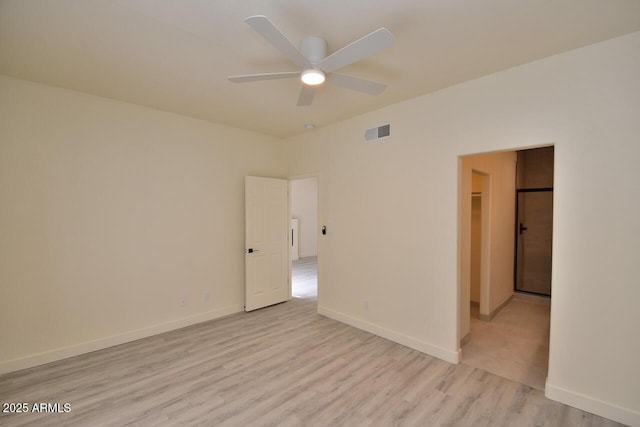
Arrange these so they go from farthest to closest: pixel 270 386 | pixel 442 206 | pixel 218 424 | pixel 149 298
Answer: pixel 149 298 < pixel 442 206 < pixel 270 386 < pixel 218 424

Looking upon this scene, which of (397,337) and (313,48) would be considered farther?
(397,337)

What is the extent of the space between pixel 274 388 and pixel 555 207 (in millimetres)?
2839

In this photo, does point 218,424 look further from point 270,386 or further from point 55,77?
point 55,77

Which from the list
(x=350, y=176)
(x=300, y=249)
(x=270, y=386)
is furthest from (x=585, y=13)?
(x=300, y=249)

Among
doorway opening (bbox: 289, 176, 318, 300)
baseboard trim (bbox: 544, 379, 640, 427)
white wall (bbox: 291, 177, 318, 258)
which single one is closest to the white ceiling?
baseboard trim (bbox: 544, 379, 640, 427)

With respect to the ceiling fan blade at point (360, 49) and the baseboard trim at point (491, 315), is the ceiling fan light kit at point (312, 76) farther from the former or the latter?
the baseboard trim at point (491, 315)

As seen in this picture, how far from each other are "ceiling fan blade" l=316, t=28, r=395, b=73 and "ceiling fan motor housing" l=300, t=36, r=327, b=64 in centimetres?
13

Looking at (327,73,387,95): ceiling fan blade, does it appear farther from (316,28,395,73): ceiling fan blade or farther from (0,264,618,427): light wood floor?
(0,264,618,427): light wood floor

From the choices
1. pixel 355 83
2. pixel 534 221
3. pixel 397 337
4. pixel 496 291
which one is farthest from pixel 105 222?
pixel 534 221

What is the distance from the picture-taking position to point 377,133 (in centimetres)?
355

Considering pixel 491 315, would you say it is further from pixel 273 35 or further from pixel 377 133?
pixel 273 35

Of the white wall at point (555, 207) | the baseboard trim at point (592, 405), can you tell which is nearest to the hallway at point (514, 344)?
the baseboard trim at point (592, 405)

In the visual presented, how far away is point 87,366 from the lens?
2826mm

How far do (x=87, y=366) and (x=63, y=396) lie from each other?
50cm
